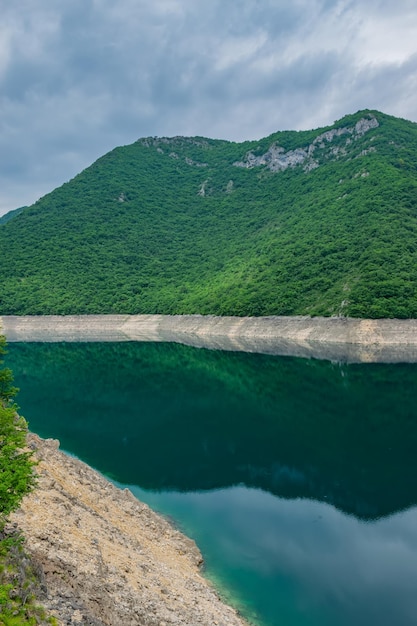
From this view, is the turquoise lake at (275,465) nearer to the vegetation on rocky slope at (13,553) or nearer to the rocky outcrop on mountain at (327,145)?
the vegetation on rocky slope at (13,553)

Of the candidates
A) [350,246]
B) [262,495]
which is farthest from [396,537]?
[350,246]

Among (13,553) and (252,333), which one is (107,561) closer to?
(13,553)

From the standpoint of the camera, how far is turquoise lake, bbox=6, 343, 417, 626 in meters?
19.2

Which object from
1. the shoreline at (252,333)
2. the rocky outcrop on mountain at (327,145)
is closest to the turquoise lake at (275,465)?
the shoreline at (252,333)

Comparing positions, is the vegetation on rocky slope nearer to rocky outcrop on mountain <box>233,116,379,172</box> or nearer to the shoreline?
the shoreline

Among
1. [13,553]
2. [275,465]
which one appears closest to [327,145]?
[275,465]

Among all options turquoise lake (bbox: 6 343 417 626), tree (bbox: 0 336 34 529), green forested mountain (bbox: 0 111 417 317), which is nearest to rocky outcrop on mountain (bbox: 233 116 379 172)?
green forested mountain (bbox: 0 111 417 317)

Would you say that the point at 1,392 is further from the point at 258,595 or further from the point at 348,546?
the point at 348,546

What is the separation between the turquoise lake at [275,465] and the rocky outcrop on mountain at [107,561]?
5.49ft

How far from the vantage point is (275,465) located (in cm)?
3288

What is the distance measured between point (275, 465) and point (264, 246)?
11311 centimetres

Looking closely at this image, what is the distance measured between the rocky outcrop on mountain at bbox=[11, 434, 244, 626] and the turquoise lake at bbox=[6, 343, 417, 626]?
1.67 metres

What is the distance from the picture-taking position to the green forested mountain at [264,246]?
96062 mm

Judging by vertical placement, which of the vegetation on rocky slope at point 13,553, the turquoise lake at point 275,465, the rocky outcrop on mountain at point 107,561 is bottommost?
the turquoise lake at point 275,465
